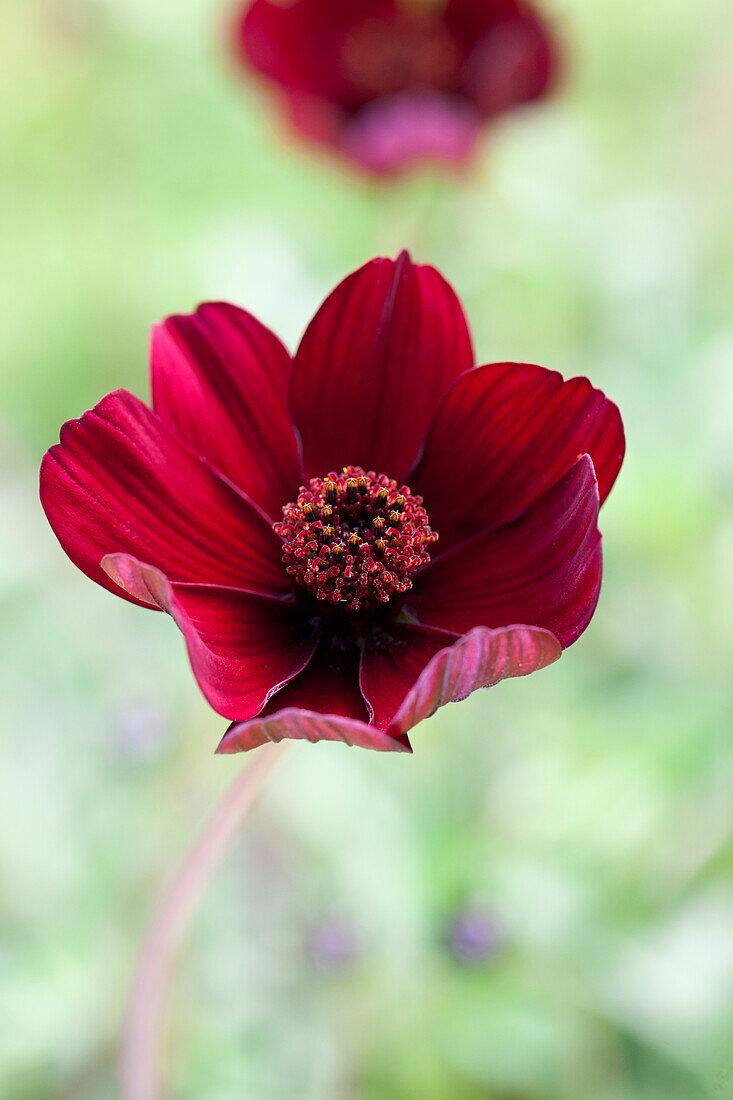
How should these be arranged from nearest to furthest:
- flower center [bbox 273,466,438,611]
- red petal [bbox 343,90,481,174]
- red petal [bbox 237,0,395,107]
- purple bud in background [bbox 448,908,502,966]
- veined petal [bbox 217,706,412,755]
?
1. veined petal [bbox 217,706,412,755]
2. flower center [bbox 273,466,438,611]
3. purple bud in background [bbox 448,908,502,966]
4. red petal [bbox 343,90,481,174]
5. red petal [bbox 237,0,395,107]

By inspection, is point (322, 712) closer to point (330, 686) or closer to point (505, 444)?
point (330, 686)

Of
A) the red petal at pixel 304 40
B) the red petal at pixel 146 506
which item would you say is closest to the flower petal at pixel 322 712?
the red petal at pixel 146 506

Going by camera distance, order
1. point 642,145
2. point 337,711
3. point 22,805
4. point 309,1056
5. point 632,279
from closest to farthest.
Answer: point 337,711 < point 309,1056 < point 22,805 < point 632,279 < point 642,145

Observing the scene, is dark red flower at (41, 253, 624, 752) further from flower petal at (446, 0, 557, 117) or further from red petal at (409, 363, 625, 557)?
flower petal at (446, 0, 557, 117)

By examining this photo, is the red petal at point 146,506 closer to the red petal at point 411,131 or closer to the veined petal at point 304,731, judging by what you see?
the veined petal at point 304,731

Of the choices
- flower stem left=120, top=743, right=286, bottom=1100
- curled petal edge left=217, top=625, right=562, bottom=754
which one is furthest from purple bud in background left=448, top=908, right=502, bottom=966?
curled petal edge left=217, top=625, right=562, bottom=754

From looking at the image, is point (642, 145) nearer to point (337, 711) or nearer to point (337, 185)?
point (337, 185)

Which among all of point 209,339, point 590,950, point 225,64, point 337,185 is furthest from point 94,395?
point 590,950
